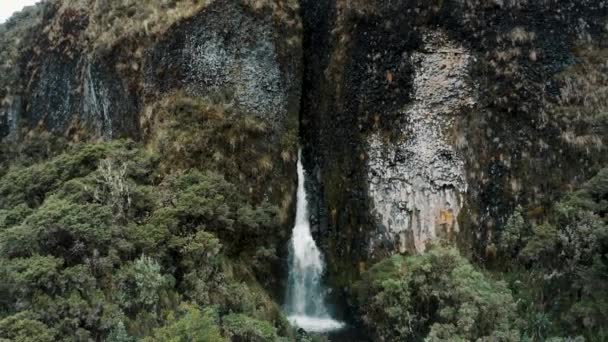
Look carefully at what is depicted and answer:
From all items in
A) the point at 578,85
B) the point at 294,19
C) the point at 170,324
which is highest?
the point at 294,19

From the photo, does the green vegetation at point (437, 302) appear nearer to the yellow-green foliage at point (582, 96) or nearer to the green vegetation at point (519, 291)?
the green vegetation at point (519, 291)

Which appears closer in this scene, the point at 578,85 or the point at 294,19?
the point at 578,85

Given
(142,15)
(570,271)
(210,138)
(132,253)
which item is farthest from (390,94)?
Answer: (132,253)

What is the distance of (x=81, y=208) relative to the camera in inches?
677

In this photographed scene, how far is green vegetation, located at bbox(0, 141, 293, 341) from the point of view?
49.5 ft

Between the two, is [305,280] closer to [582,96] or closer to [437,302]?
[437,302]

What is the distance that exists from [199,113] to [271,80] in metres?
2.96

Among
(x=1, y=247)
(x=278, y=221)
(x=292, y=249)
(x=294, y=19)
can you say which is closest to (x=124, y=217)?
(x=1, y=247)

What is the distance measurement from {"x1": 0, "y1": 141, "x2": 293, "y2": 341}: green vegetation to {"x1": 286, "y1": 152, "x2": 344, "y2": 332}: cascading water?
1.88 metres

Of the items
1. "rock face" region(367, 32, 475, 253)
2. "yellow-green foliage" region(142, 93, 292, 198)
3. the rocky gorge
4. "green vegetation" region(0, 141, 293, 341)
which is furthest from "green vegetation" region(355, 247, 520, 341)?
"yellow-green foliage" region(142, 93, 292, 198)

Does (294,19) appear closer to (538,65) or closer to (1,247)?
(538,65)

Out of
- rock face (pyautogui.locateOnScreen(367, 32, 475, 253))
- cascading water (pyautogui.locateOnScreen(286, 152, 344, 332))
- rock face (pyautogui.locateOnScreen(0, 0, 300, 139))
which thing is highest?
rock face (pyautogui.locateOnScreen(0, 0, 300, 139))

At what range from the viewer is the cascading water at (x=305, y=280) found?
2152cm

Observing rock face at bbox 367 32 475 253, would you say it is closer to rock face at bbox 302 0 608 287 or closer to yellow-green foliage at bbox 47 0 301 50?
rock face at bbox 302 0 608 287
